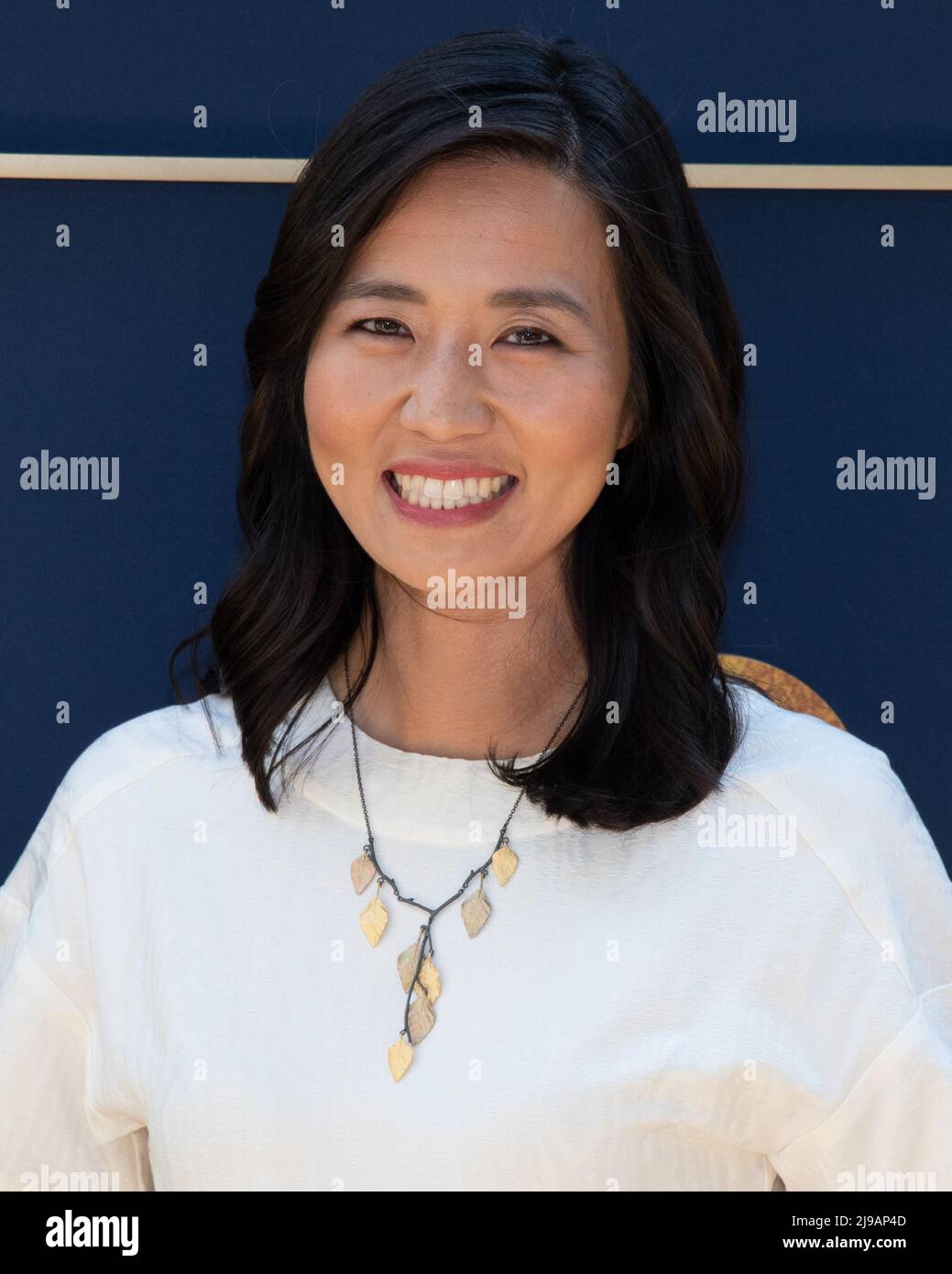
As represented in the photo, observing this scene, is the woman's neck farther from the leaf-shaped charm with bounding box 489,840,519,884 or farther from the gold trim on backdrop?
the gold trim on backdrop

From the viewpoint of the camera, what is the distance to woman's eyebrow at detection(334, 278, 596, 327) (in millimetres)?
1237

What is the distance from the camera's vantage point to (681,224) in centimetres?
133

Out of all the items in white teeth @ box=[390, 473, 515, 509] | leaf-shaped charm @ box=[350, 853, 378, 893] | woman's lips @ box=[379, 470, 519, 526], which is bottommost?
leaf-shaped charm @ box=[350, 853, 378, 893]

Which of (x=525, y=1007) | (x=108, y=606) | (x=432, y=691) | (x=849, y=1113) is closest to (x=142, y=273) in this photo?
(x=108, y=606)

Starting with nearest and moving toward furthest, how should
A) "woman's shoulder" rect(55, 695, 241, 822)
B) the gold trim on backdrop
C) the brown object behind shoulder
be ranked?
"woman's shoulder" rect(55, 695, 241, 822) < the gold trim on backdrop < the brown object behind shoulder

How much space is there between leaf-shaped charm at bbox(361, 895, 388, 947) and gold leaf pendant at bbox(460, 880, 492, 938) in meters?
0.07

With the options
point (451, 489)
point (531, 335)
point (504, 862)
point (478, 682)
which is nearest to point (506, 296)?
point (531, 335)

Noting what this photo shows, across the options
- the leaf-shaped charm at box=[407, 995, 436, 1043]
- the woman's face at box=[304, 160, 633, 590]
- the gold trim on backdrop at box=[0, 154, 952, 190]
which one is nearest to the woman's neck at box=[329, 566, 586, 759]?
the woman's face at box=[304, 160, 633, 590]

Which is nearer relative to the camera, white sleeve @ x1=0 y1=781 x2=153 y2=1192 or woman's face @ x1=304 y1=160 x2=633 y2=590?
woman's face @ x1=304 y1=160 x2=633 y2=590

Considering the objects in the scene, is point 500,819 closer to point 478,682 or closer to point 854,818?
point 478,682

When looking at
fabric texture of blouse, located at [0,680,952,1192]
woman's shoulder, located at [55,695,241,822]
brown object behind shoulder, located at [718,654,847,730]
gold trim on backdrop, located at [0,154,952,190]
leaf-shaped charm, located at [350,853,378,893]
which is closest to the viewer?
fabric texture of blouse, located at [0,680,952,1192]

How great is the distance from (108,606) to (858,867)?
3.26 ft

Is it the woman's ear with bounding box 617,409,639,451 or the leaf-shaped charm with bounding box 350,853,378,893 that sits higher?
the woman's ear with bounding box 617,409,639,451

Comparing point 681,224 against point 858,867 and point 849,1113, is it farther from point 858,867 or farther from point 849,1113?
point 849,1113
